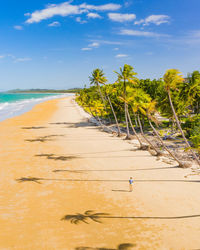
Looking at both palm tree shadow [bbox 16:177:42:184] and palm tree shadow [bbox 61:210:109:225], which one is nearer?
palm tree shadow [bbox 61:210:109:225]

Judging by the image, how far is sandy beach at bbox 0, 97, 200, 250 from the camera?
10633mm

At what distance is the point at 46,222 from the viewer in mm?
12070

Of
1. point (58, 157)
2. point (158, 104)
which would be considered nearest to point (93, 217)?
point (58, 157)

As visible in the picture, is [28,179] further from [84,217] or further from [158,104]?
[158,104]

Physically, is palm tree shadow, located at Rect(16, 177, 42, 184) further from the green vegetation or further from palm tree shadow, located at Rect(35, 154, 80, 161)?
the green vegetation

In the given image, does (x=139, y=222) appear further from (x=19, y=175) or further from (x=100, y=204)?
(x=19, y=175)

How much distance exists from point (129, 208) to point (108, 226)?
233 centimetres

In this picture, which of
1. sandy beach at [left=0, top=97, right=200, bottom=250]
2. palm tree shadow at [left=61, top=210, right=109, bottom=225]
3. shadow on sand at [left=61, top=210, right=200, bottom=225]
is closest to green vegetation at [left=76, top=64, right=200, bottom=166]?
sandy beach at [left=0, top=97, right=200, bottom=250]

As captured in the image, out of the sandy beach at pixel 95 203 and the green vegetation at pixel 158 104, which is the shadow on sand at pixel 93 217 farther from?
the green vegetation at pixel 158 104

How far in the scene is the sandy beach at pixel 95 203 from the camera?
10.6 meters

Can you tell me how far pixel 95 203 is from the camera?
46.2 ft

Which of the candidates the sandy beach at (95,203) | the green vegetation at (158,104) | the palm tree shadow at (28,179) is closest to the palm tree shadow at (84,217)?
the sandy beach at (95,203)

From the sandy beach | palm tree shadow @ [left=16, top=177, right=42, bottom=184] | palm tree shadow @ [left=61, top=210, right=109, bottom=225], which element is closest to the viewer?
the sandy beach

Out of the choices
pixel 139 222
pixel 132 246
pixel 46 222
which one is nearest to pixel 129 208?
pixel 139 222
